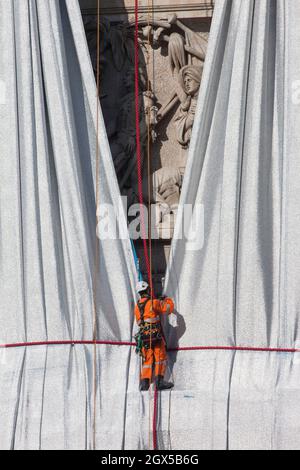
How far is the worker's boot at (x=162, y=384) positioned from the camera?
7.23 metres

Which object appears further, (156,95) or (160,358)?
(156,95)

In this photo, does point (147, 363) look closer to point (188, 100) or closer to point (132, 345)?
point (132, 345)

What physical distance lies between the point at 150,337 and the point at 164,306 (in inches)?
7.9

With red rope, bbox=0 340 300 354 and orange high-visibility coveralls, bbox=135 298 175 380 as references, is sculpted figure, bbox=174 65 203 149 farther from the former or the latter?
red rope, bbox=0 340 300 354

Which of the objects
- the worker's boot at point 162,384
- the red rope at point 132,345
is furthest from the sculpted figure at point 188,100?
the worker's boot at point 162,384

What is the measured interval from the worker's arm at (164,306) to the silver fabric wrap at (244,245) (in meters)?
0.12

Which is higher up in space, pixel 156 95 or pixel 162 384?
pixel 156 95

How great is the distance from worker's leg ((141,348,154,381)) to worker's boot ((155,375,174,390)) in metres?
0.05

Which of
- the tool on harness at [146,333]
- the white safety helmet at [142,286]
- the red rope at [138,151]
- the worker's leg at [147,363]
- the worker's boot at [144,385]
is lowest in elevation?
the worker's boot at [144,385]

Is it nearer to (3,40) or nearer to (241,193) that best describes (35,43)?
(3,40)

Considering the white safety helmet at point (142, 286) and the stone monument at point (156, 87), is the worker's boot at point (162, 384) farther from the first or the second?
the stone monument at point (156, 87)

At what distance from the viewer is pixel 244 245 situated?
23.7 feet

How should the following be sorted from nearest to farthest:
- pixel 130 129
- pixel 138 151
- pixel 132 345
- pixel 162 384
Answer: pixel 162 384, pixel 132 345, pixel 138 151, pixel 130 129

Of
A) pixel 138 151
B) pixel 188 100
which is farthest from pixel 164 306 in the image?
pixel 188 100
